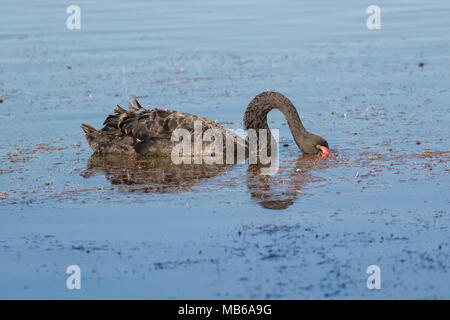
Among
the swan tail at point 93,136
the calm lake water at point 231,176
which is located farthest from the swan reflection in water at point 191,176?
the swan tail at point 93,136

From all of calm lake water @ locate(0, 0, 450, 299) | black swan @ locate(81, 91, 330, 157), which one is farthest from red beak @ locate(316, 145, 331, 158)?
calm lake water @ locate(0, 0, 450, 299)

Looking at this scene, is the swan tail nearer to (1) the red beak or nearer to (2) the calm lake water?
(2) the calm lake water

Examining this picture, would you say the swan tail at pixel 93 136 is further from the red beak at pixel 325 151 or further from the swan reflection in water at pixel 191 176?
the red beak at pixel 325 151

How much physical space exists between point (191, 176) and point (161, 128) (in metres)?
1.16

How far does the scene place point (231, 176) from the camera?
27.6ft

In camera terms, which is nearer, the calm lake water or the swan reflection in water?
the calm lake water

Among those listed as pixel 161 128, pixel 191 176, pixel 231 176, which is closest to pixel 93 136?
pixel 161 128

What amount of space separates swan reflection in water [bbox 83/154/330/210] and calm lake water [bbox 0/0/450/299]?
34 mm

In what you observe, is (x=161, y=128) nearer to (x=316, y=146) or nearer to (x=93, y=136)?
(x=93, y=136)

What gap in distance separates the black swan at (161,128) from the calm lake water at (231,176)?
282 mm

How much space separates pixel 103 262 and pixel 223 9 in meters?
16.4

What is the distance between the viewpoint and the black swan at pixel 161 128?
30.3 ft

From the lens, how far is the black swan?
9242 mm

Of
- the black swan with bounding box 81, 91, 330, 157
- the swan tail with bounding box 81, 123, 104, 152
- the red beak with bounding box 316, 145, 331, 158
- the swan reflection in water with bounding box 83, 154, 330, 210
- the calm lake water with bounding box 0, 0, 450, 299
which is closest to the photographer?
the calm lake water with bounding box 0, 0, 450, 299
